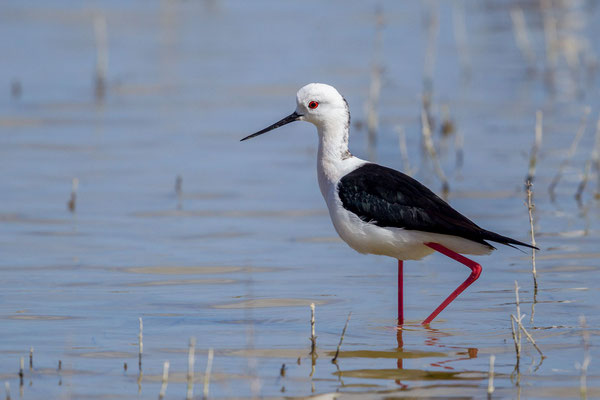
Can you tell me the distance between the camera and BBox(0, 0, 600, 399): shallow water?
18.6ft

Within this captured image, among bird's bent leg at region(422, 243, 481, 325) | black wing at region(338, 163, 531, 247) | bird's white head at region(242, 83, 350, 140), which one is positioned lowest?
bird's bent leg at region(422, 243, 481, 325)

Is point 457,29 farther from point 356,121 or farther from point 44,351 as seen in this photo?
point 44,351

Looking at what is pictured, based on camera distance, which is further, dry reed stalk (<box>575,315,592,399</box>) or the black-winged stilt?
the black-winged stilt

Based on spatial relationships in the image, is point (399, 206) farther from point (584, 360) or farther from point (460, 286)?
point (584, 360)

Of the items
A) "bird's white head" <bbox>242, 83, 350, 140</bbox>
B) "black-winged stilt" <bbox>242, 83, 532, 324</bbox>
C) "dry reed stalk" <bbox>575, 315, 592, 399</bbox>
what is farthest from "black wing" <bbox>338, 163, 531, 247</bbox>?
"dry reed stalk" <bbox>575, 315, 592, 399</bbox>

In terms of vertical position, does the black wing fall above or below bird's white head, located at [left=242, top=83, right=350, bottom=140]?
below

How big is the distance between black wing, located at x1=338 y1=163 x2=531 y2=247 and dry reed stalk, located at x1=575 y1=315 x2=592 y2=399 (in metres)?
0.70

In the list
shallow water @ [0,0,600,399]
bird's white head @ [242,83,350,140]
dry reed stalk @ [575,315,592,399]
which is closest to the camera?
dry reed stalk @ [575,315,592,399]

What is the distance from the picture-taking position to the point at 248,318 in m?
6.52

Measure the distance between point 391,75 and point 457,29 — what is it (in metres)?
2.51

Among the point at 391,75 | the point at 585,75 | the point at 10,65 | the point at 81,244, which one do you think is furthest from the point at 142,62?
the point at 81,244

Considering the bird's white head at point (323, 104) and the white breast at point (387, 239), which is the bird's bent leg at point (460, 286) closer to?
the white breast at point (387, 239)

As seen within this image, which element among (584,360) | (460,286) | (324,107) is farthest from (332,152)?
(584,360)

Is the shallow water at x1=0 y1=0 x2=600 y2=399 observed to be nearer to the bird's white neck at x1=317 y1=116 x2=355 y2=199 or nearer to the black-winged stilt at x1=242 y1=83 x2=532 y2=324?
the black-winged stilt at x1=242 y1=83 x2=532 y2=324
